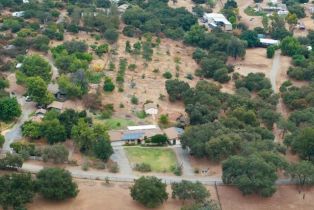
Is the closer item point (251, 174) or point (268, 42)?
point (251, 174)

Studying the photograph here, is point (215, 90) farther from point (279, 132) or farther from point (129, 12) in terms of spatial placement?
point (129, 12)

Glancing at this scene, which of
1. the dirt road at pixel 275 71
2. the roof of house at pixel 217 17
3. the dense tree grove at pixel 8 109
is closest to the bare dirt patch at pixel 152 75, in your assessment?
the dirt road at pixel 275 71

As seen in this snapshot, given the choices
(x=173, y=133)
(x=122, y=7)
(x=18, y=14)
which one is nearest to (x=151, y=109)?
(x=173, y=133)

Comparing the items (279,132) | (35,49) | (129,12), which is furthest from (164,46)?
(279,132)

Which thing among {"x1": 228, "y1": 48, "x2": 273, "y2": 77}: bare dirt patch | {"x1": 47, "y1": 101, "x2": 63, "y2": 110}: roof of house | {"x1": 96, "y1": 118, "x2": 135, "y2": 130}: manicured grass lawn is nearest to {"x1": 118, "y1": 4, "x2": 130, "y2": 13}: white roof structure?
{"x1": 228, "y1": 48, "x2": 273, "y2": 77}: bare dirt patch

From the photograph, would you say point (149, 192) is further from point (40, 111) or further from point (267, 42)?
point (267, 42)

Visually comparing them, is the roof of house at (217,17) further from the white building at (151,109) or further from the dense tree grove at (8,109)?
the dense tree grove at (8,109)
